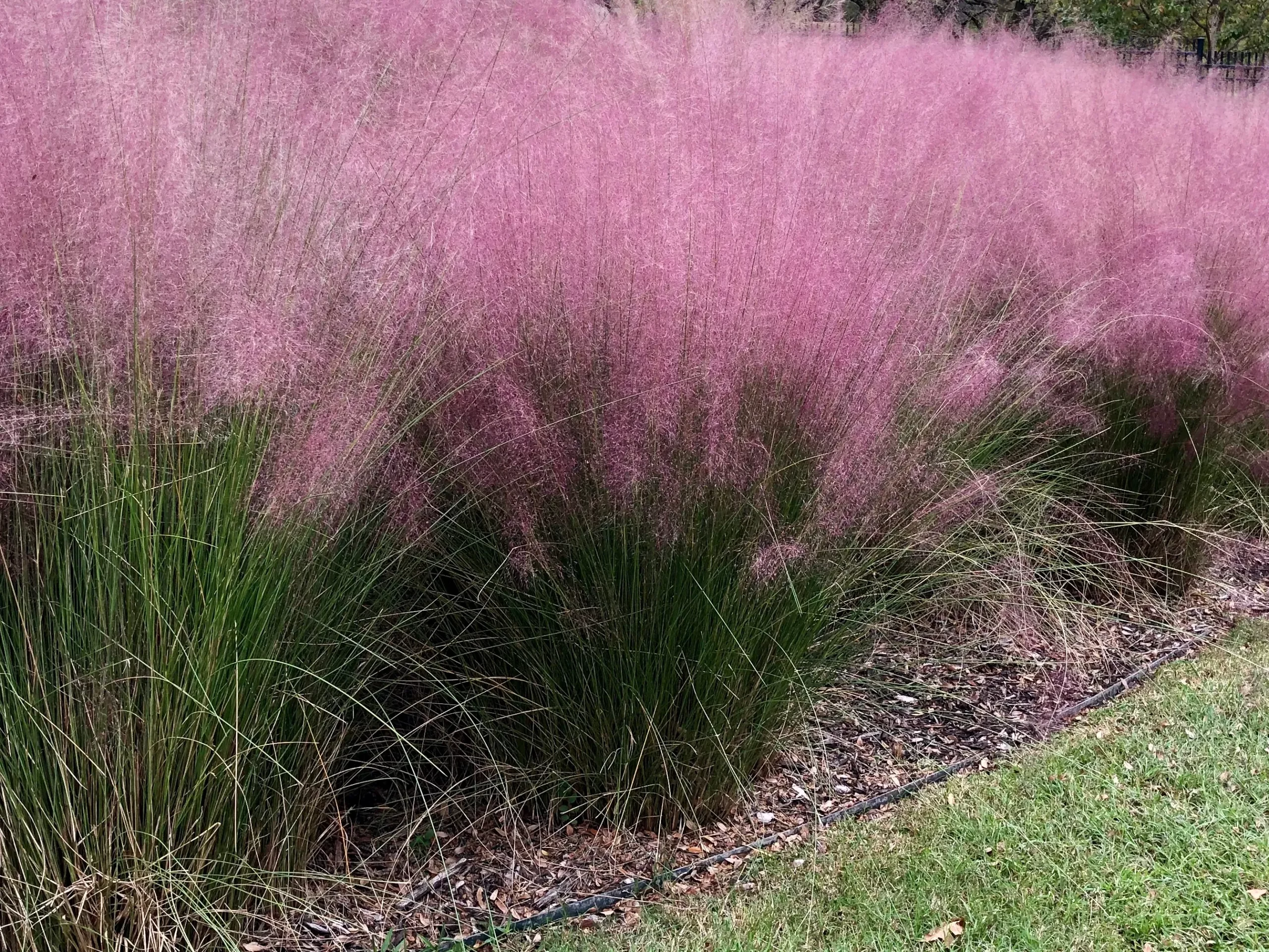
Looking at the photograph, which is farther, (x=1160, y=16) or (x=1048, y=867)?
(x=1160, y=16)

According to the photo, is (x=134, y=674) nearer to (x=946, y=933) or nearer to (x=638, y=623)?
(x=638, y=623)

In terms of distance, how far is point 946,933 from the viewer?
249 centimetres

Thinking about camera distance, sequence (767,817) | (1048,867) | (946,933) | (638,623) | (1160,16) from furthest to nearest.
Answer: (1160,16) < (767,817) < (1048,867) < (638,623) < (946,933)

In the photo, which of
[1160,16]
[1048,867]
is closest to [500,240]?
[1048,867]

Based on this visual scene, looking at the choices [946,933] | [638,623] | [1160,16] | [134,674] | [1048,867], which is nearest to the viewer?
[134,674]

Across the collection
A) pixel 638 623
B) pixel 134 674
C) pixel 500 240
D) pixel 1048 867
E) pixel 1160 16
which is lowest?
pixel 1048 867

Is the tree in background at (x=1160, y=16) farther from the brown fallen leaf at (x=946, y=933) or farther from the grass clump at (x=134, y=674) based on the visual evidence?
the grass clump at (x=134, y=674)

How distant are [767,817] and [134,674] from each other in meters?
1.55

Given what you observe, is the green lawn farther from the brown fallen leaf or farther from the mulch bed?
the mulch bed

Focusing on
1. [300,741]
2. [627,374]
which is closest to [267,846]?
[300,741]

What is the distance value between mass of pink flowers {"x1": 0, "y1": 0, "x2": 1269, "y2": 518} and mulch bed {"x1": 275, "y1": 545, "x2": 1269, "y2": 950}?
32.1 inches

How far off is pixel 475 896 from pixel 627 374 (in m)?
1.19

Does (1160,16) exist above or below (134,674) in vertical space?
above

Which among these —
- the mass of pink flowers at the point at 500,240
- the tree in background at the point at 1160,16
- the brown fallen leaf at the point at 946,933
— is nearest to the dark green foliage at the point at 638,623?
the mass of pink flowers at the point at 500,240
